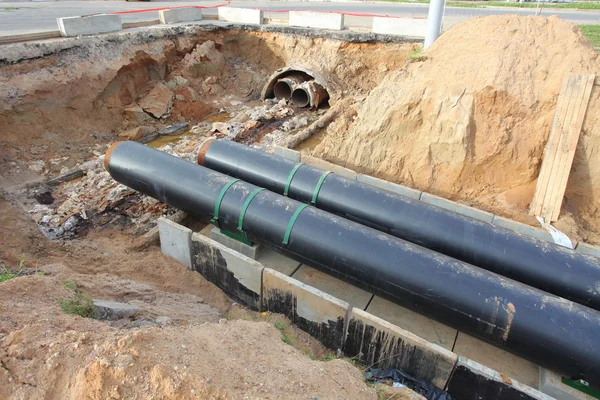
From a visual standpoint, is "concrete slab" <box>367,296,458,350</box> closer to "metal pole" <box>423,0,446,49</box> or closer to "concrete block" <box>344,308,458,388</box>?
"concrete block" <box>344,308,458,388</box>

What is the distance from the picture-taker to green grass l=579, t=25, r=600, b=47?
40.8ft

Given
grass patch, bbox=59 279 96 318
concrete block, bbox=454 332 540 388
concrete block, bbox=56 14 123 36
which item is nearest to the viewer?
grass patch, bbox=59 279 96 318

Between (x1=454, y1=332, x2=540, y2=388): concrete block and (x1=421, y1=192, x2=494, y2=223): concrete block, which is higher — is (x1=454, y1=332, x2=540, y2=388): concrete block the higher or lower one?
the lower one

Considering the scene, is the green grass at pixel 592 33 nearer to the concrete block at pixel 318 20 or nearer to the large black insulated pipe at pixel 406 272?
the concrete block at pixel 318 20

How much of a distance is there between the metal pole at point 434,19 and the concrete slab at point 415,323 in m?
7.67

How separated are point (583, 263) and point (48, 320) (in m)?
6.43

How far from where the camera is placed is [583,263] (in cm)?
516

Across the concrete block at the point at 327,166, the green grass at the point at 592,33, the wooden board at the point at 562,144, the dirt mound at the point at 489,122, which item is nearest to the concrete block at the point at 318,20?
the dirt mound at the point at 489,122

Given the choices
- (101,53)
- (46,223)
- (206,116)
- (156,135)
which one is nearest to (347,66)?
(206,116)

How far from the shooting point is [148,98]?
43.9ft

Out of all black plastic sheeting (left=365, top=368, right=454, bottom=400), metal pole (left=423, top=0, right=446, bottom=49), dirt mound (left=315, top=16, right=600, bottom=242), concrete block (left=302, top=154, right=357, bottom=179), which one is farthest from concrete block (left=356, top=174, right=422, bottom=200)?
metal pole (left=423, top=0, right=446, bottom=49)

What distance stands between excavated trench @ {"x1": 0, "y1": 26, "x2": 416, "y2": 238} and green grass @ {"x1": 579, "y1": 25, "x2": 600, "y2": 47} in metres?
5.71

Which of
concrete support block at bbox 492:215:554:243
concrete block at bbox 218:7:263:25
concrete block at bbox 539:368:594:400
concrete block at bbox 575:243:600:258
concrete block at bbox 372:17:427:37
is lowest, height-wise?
concrete block at bbox 539:368:594:400

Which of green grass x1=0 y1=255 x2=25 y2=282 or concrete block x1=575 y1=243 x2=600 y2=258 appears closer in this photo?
green grass x1=0 y1=255 x2=25 y2=282
